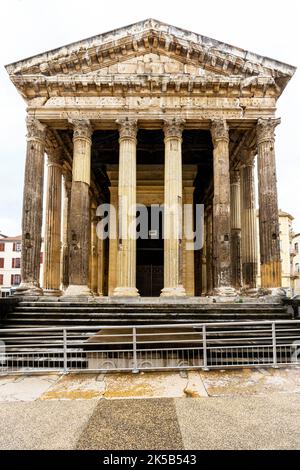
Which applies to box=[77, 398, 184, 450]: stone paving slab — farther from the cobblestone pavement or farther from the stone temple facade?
the stone temple facade

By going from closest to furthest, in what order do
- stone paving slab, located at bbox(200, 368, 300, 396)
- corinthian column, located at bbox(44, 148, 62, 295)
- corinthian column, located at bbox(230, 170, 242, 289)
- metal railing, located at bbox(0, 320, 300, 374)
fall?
stone paving slab, located at bbox(200, 368, 300, 396) → metal railing, located at bbox(0, 320, 300, 374) → corinthian column, located at bbox(44, 148, 62, 295) → corinthian column, located at bbox(230, 170, 242, 289)

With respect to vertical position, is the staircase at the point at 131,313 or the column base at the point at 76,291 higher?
the column base at the point at 76,291

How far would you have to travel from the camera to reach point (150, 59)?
1473 centimetres

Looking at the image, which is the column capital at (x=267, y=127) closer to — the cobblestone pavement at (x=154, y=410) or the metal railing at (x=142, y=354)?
the metal railing at (x=142, y=354)

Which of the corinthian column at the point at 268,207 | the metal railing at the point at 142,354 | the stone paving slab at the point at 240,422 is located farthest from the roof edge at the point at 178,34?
the stone paving slab at the point at 240,422

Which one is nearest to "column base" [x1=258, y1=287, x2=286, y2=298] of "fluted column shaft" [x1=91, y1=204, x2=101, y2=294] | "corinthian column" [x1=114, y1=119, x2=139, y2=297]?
"corinthian column" [x1=114, y1=119, x2=139, y2=297]

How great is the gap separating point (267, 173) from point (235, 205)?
160 inches

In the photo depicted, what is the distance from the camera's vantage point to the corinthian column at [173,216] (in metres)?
13.4

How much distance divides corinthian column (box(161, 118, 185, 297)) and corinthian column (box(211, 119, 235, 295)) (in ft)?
5.05

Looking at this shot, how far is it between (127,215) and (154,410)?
32.6 feet

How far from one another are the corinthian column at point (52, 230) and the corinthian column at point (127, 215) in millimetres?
4090

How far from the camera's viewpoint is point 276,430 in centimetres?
383

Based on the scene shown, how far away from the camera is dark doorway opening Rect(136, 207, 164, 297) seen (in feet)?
69.2
